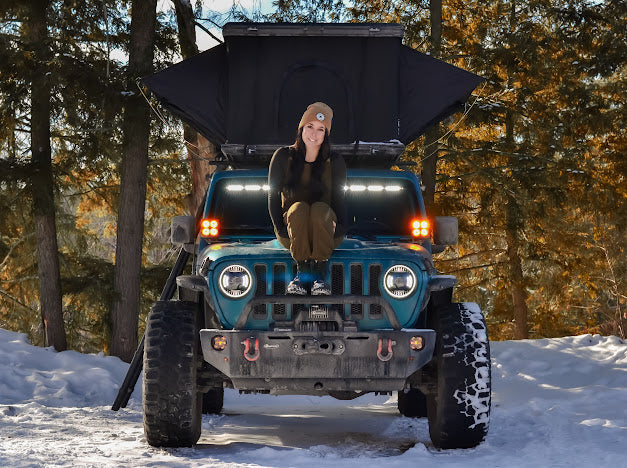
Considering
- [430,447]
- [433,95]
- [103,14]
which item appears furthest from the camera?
[103,14]

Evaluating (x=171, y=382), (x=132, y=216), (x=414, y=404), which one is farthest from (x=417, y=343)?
(x=132, y=216)

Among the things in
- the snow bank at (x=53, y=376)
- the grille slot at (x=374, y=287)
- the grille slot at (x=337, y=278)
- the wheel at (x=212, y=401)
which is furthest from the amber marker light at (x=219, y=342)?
the snow bank at (x=53, y=376)

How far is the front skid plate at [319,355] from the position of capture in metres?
6.38

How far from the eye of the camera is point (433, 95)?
9.12 m

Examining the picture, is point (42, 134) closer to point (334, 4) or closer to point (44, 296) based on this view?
point (44, 296)

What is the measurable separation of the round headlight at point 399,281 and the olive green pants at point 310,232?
46 centimetres

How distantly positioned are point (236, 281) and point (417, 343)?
4.52 ft

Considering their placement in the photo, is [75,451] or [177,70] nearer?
[75,451]

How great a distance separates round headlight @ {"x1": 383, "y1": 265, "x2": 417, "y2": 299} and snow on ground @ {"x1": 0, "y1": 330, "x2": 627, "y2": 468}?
1.15 meters

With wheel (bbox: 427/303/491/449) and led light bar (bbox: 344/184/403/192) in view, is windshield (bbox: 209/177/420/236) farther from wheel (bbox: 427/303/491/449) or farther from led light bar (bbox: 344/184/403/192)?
wheel (bbox: 427/303/491/449)

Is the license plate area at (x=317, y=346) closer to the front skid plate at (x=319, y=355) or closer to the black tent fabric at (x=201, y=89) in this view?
the front skid plate at (x=319, y=355)

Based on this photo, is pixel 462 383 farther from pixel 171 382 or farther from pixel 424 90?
pixel 424 90

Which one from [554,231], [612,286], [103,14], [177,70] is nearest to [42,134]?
[103,14]

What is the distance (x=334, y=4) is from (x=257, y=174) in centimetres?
1107
